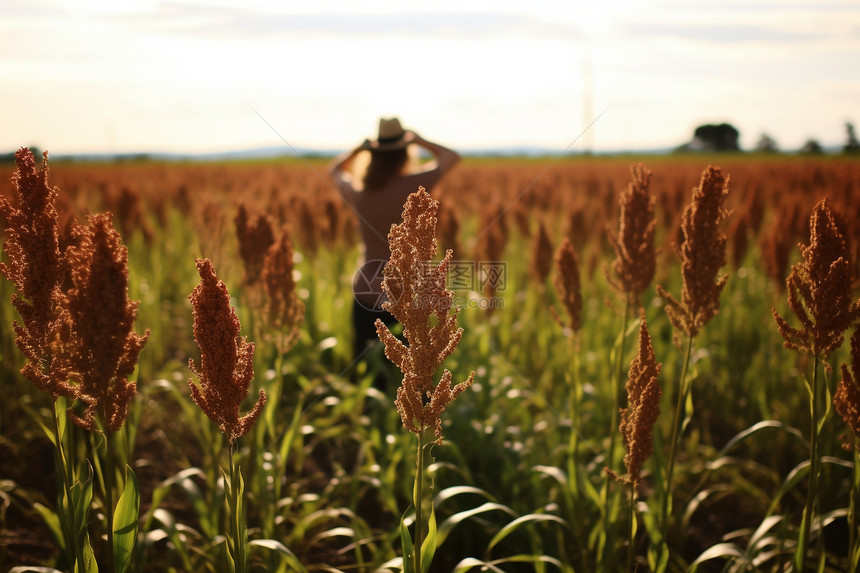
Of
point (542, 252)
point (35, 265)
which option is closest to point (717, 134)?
point (542, 252)

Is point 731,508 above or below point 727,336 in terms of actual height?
below

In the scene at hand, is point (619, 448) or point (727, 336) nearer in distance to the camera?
point (619, 448)

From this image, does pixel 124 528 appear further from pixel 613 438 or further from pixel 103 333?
pixel 613 438

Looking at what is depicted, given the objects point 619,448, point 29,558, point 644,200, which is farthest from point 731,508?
point 29,558

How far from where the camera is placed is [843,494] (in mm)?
3363

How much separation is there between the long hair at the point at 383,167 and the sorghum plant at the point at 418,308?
2.21 meters

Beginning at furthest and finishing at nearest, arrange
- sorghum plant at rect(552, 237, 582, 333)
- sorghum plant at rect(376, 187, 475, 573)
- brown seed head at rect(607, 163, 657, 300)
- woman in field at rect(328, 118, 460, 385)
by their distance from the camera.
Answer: woman in field at rect(328, 118, 460, 385) < sorghum plant at rect(552, 237, 582, 333) < brown seed head at rect(607, 163, 657, 300) < sorghum plant at rect(376, 187, 475, 573)

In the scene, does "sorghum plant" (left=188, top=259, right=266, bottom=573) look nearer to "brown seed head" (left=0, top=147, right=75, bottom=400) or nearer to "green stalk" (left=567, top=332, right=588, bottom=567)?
"brown seed head" (left=0, top=147, right=75, bottom=400)

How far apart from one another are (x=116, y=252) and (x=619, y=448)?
261 cm

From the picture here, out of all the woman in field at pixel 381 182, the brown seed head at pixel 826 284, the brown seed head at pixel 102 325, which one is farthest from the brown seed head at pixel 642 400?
the woman in field at pixel 381 182

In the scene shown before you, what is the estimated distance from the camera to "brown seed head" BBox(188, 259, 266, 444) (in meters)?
1.62

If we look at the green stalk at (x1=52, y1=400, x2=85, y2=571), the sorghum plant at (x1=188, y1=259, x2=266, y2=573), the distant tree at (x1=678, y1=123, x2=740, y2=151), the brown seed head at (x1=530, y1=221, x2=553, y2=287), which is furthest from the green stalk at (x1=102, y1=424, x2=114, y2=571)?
the distant tree at (x1=678, y1=123, x2=740, y2=151)

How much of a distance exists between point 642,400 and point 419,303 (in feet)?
2.85

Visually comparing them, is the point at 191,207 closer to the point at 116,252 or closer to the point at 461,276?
the point at 461,276
